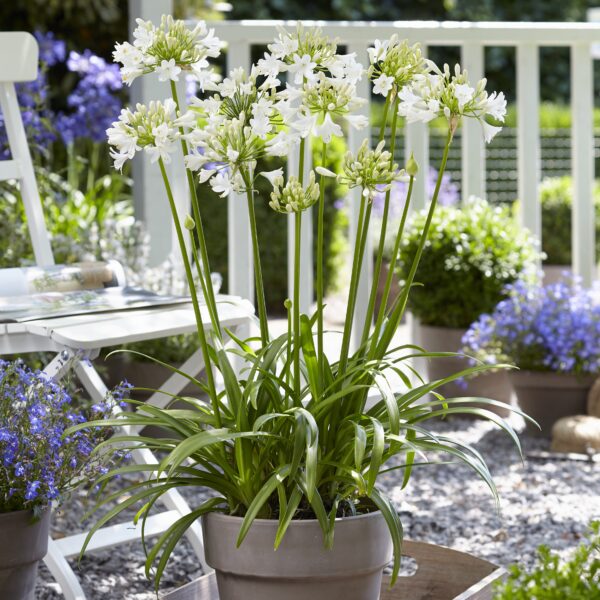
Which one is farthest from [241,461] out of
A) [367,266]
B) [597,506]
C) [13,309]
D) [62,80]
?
[62,80]

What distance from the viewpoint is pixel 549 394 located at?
3.19m

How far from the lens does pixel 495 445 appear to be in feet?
10.4

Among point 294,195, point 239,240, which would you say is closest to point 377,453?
point 294,195

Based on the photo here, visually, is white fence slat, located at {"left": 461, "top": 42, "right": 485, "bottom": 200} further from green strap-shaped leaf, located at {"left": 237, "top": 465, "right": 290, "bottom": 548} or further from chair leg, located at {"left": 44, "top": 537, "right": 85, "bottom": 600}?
green strap-shaped leaf, located at {"left": 237, "top": 465, "right": 290, "bottom": 548}

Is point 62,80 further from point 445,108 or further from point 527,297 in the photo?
point 445,108

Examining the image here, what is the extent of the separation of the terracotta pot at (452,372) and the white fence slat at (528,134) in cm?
47

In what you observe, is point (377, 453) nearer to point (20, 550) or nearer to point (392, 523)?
point (392, 523)

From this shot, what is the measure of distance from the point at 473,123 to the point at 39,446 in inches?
88.7

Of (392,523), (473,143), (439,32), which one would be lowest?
(392,523)

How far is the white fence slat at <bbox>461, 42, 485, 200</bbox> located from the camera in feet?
11.6

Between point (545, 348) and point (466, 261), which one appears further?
point (466, 261)

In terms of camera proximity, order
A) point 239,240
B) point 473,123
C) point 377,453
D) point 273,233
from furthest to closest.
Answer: point 273,233 < point 473,123 < point 239,240 < point 377,453

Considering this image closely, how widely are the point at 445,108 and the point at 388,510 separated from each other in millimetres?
515

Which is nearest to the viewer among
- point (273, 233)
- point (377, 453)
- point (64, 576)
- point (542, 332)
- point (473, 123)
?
point (377, 453)
